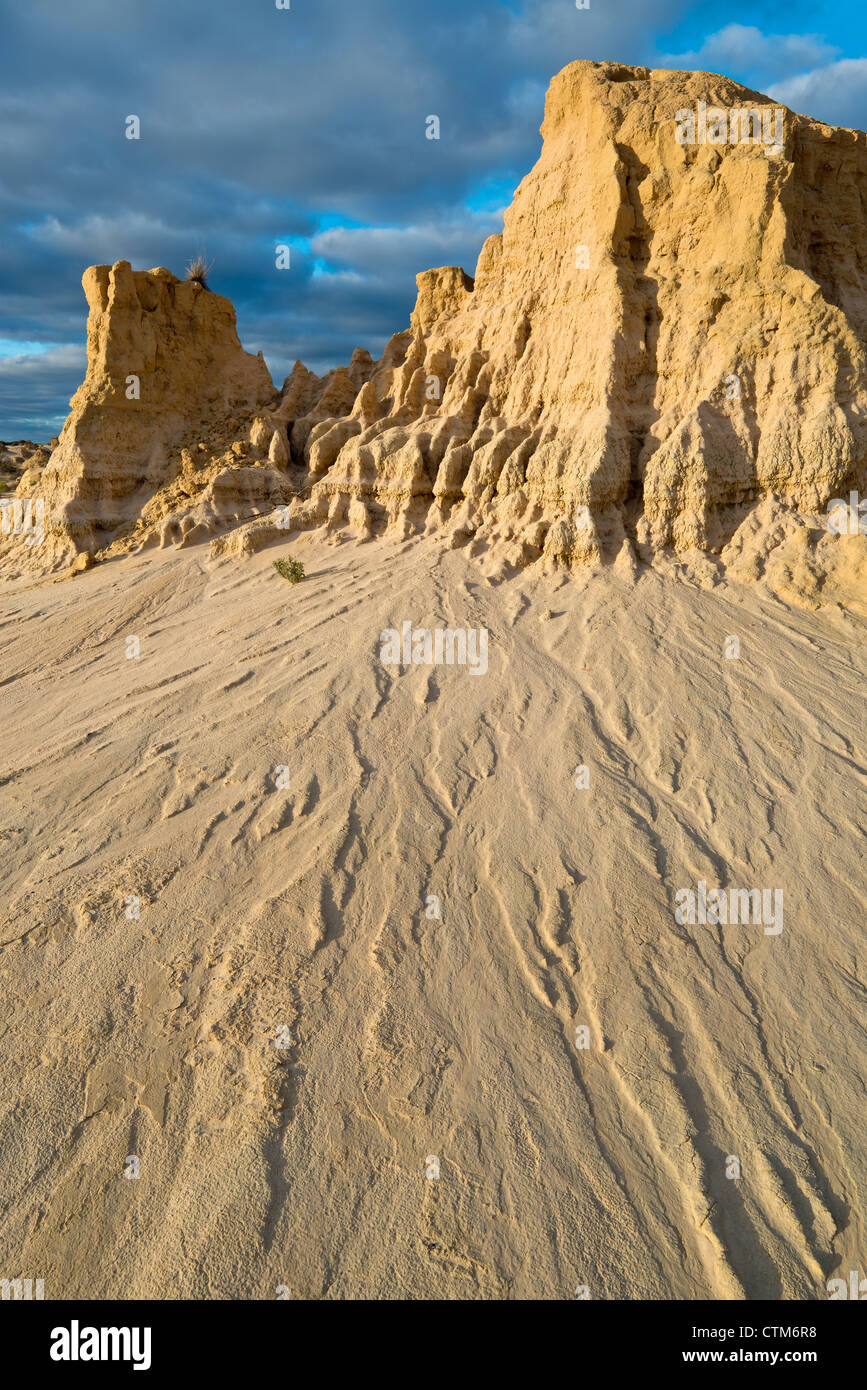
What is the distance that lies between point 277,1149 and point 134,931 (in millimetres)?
2128

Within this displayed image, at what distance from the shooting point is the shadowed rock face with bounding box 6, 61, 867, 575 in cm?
930

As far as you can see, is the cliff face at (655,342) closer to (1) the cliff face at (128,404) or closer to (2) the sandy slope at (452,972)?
(2) the sandy slope at (452,972)

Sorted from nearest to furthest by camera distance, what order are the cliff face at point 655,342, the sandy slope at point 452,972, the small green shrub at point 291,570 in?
the sandy slope at point 452,972
the cliff face at point 655,342
the small green shrub at point 291,570

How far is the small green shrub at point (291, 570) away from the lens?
1130cm

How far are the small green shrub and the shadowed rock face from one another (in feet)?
5.27

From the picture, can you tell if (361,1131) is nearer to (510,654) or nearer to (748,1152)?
(748,1152)

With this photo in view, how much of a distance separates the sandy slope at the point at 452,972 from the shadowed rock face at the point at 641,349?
1.89 meters

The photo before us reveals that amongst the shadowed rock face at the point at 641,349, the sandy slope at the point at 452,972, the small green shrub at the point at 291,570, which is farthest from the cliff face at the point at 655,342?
the sandy slope at the point at 452,972

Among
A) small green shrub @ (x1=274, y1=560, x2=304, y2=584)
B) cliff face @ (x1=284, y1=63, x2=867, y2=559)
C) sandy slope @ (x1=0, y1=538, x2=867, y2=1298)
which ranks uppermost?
cliff face @ (x1=284, y1=63, x2=867, y2=559)

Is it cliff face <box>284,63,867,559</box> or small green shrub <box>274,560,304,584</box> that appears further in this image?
small green shrub <box>274,560,304,584</box>

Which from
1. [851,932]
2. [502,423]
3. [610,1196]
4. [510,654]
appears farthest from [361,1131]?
[502,423]

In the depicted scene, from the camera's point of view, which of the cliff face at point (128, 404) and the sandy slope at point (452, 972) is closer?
the sandy slope at point (452, 972)

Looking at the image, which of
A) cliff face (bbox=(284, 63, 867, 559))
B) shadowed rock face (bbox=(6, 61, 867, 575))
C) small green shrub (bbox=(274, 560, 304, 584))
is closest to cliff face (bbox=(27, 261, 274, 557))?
shadowed rock face (bbox=(6, 61, 867, 575))

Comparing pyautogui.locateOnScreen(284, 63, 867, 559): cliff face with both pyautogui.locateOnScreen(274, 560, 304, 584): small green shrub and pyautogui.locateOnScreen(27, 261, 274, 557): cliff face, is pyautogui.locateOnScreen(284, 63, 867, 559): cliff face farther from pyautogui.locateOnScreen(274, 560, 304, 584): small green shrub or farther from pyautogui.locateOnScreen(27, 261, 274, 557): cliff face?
pyautogui.locateOnScreen(27, 261, 274, 557): cliff face
